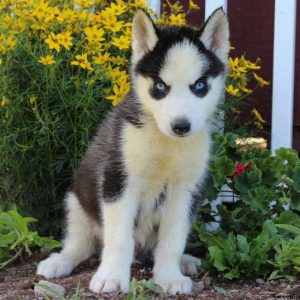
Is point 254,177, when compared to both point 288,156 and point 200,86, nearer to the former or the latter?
point 288,156

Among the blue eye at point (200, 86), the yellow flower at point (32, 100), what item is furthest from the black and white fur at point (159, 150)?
the yellow flower at point (32, 100)

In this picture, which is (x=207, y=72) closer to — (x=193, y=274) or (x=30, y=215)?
(x=193, y=274)

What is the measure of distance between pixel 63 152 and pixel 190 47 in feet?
4.80

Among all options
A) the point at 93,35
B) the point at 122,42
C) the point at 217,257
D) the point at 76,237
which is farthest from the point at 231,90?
the point at 76,237

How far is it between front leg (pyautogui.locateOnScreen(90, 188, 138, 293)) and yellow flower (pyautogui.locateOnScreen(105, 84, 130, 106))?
943mm

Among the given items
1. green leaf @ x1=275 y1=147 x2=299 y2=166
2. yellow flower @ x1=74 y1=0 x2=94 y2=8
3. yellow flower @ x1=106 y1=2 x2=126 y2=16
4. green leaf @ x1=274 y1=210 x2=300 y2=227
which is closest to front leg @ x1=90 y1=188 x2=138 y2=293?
green leaf @ x1=274 y1=210 x2=300 y2=227

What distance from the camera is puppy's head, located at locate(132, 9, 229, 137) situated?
135 inches

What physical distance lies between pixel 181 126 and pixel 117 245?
825mm

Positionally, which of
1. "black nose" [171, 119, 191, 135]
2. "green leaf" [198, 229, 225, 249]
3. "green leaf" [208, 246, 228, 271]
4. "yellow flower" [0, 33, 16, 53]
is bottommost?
"green leaf" [208, 246, 228, 271]

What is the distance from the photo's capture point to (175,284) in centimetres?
363

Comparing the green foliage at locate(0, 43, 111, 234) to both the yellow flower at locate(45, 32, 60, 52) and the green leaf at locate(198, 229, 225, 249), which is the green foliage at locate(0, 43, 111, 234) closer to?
the yellow flower at locate(45, 32, 60, 52)

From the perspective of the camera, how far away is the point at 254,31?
6016 millimetres

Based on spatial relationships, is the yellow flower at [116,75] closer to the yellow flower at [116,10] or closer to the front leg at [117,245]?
the yellow flower at [116,10]

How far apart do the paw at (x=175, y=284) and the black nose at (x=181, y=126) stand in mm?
926
